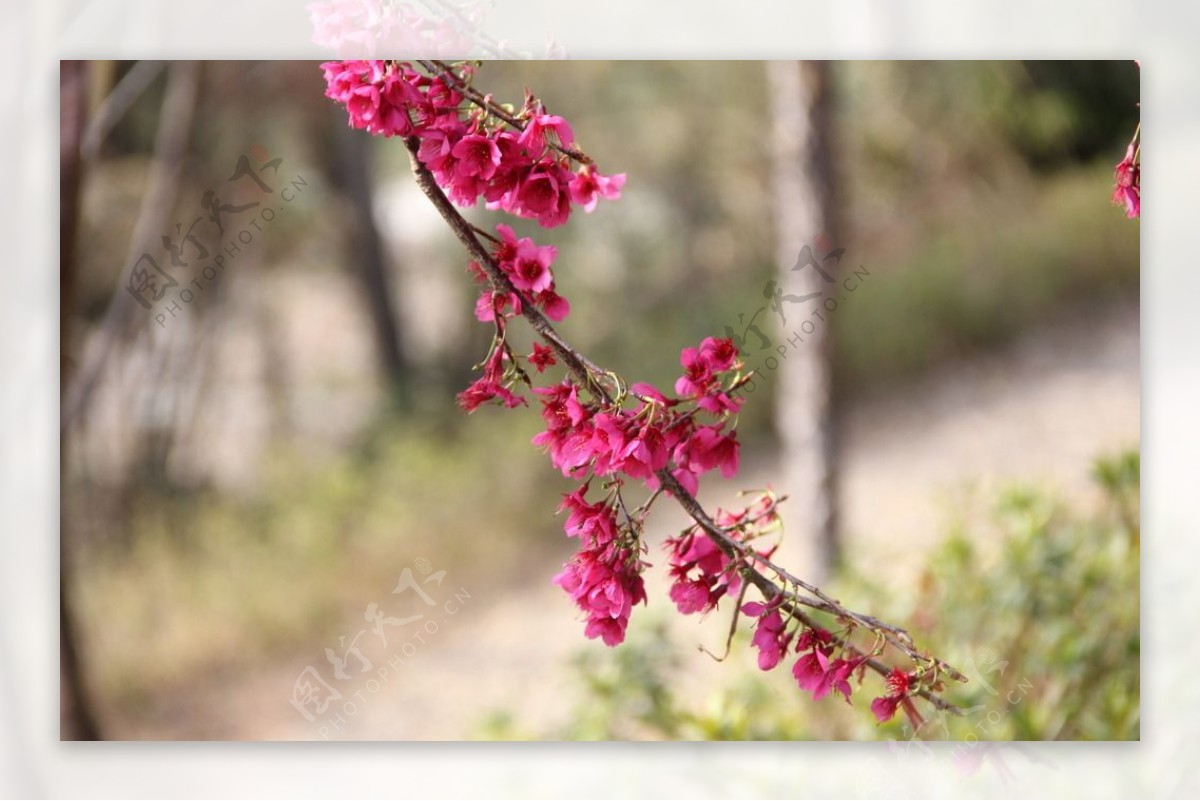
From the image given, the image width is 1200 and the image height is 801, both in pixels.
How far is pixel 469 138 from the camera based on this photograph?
793 millimetres

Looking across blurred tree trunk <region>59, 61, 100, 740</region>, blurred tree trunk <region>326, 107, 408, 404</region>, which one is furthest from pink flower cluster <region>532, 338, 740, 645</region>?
blurred tree trunk <region>326, 107, 408, 404</region>

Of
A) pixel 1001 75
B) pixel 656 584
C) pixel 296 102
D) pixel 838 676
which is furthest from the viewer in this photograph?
pixel 296 102

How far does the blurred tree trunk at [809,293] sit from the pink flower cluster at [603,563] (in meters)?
1.29

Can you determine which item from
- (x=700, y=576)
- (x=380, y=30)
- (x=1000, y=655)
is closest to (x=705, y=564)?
(x=700, y=576)

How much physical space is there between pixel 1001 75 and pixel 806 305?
2.15 ft

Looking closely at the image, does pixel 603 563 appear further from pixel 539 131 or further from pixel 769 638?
pixel 539 131

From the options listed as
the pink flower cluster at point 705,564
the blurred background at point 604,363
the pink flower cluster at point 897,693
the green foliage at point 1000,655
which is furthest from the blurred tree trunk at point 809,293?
the pink flower cluster at point 705,564

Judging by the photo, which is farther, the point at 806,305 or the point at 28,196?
the point at 806,305

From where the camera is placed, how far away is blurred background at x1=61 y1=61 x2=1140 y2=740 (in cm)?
167

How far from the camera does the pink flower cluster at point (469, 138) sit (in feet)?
2.61

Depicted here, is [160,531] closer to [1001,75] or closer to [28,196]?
[28,196]

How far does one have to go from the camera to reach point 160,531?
2.23 metres

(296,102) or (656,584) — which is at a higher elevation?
(296,102)

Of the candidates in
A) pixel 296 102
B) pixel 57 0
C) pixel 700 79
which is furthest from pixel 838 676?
pixel 700 79
